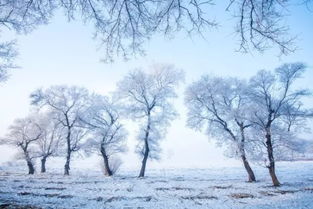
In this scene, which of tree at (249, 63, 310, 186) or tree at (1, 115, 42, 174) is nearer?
tree at (249, 63, 310, 186)

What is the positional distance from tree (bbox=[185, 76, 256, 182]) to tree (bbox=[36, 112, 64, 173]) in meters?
25.6

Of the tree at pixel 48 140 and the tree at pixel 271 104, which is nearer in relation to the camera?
the tree at pixel 271 104

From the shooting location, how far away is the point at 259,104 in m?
23.4

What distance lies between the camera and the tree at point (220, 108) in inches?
973

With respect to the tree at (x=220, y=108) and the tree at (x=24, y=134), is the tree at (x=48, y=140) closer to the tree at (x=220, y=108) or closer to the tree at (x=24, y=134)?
the tree at (x=24, y=134)

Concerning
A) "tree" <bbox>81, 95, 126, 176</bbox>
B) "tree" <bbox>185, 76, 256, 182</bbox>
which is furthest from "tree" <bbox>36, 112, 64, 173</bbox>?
"tree" <bbox>185, 76, 256, 182</bbox>

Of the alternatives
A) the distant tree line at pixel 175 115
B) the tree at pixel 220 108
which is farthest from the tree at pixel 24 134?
the tree at pixel 220 108

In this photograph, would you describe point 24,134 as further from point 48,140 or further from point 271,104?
point 271,104

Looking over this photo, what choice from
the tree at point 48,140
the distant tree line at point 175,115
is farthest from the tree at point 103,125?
the tree at point 48,140

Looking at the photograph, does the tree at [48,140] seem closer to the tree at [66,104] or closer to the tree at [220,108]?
the tree at [66,104]

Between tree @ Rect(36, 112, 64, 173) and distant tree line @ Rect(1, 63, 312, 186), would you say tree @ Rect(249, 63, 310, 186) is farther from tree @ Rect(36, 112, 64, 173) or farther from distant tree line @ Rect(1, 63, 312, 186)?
tree @ Rect(36, 112, 64, 173)

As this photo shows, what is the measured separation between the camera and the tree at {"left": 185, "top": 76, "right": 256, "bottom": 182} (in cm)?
2472

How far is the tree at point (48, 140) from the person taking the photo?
142 feet

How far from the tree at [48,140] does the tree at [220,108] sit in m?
25.6
